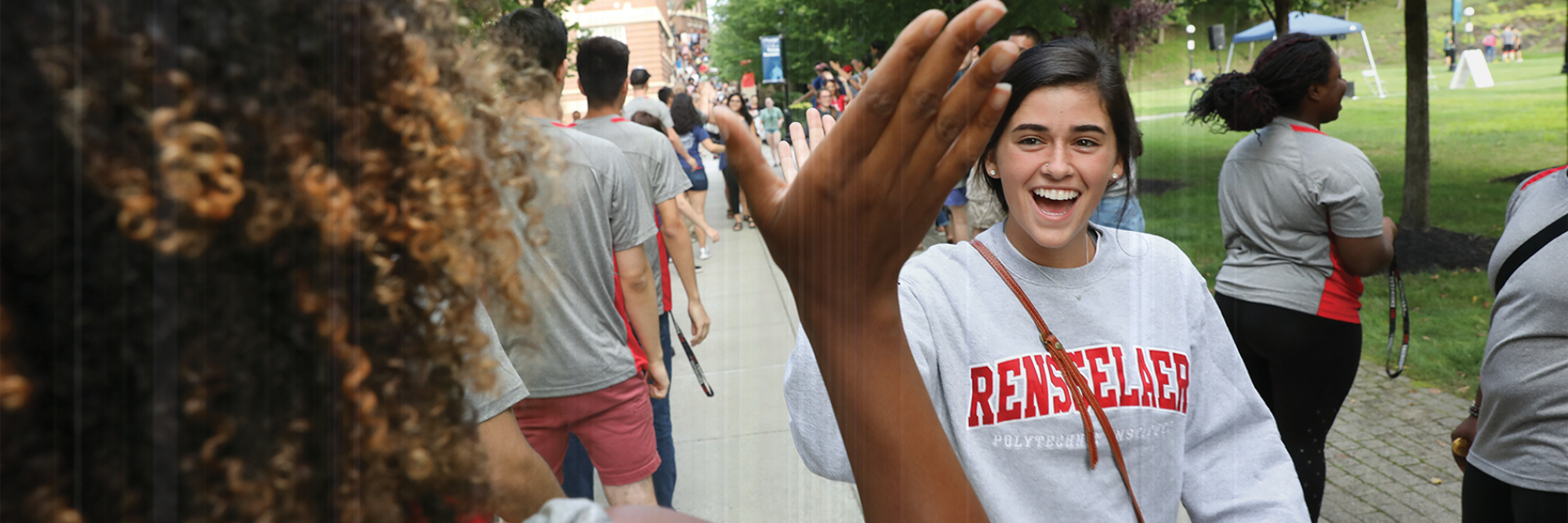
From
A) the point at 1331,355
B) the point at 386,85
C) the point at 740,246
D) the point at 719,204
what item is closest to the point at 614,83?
the point at 1331,355

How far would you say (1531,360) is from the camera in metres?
2.50

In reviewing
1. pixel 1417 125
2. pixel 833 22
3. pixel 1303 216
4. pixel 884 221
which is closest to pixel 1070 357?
pixel 884 221

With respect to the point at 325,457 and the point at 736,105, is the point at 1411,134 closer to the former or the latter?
the point at 736,105

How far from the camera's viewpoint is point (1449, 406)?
591cm

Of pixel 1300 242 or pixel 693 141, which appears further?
pixel 693 141

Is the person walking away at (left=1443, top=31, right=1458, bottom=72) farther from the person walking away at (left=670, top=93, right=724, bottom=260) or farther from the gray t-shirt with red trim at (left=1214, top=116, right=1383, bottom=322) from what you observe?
the gray t-shirt with red trim at (left=1214, top=116, right=1383, bottom=322)

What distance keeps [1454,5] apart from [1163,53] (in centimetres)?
2057

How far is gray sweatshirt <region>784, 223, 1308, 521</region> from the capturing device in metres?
1.72

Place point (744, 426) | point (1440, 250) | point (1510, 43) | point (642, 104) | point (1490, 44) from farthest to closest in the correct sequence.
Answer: point (1490, 44)
point (1510, 43)
point (1440, 250)
point (642, 104)
point (744, 426)

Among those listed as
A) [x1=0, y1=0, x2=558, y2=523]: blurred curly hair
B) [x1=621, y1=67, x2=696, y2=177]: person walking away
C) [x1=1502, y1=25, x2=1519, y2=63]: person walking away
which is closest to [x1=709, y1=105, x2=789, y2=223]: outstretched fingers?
[x1=0, y1=0, x2=558, y2=523]: blurred curly hair

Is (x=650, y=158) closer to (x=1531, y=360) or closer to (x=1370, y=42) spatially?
(x=1531, y=360)

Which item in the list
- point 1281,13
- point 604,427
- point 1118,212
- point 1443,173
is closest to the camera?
point 604,427

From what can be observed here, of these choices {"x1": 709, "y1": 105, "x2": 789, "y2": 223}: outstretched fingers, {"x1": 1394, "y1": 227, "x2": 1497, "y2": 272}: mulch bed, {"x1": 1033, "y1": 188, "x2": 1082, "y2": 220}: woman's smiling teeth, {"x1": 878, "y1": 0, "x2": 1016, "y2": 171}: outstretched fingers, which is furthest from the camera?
{"x1": 1394, "y1": 227, "x2": 1497, "y2": 272}: mulch bed

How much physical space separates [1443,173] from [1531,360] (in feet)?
49.7
